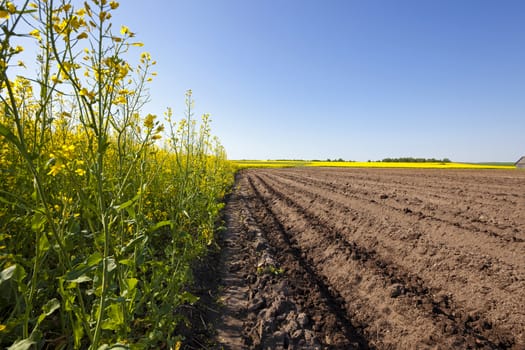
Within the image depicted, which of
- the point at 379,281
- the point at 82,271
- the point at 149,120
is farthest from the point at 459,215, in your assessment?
the point at 82,271

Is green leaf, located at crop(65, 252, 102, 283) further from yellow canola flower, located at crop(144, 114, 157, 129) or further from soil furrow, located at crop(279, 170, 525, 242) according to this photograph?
soil furrow, located at crop(279, 170, 525, 242)

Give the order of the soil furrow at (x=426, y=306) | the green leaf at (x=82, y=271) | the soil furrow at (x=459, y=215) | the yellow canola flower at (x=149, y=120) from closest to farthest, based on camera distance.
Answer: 1. the green leaf at (x=82, y=271)
2. the yellow canola flower at (x=149, y=120)
3. the soil furrow at (x=426, y=306)
4. the soil furrow at (x=459, y=215)

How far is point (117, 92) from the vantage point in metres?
1.70

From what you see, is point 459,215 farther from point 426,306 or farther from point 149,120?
point 149,120

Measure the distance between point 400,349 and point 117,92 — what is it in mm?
3329

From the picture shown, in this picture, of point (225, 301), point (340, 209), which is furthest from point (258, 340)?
point (340, 209)

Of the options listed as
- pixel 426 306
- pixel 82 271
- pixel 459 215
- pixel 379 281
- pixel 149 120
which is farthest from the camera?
pixel 459 215

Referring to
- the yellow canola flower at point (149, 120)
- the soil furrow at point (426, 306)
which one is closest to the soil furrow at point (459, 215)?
the soil furrow at point (426, 306)

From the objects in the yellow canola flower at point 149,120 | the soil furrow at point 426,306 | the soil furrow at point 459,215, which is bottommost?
the soil furrow at point 426,306

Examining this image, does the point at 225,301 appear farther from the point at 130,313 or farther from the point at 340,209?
the point at 340,209

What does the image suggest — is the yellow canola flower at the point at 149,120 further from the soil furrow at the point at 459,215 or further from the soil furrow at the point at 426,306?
the soil furrow at the point at 459,215

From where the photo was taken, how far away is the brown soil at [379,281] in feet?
9.12

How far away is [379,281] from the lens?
3.73 m

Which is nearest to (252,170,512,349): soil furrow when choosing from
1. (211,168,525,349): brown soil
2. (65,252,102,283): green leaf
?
(211,168,525,349): brown soil
